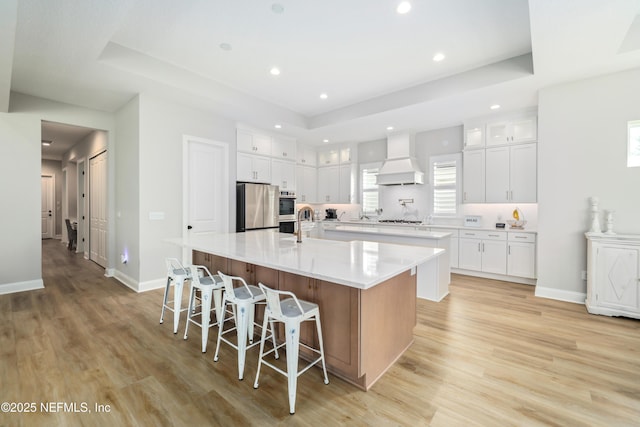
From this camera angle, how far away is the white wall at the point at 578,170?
3.42 metres

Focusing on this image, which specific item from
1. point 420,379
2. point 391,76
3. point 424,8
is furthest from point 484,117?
point 420,379

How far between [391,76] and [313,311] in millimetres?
3577

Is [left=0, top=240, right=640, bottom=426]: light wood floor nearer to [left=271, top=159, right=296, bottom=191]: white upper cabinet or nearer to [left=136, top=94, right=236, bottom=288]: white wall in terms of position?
[left=136, top=94, right=236, bottom=288]: white wall

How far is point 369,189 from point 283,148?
2.31 meters

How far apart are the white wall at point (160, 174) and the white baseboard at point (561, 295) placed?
5.39 meters

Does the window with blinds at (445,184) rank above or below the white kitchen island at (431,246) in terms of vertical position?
above

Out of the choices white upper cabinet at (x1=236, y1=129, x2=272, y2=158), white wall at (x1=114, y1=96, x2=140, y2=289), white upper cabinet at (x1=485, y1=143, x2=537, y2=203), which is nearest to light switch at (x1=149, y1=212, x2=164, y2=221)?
white wall at (x1=114, y1=96, x2=140, y2=289)

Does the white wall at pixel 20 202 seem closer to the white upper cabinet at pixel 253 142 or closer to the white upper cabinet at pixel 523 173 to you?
the white upper cabinet at pixel 253 142

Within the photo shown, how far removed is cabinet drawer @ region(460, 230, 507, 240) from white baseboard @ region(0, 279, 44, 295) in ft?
22.7

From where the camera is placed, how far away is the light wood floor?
69.1 inches

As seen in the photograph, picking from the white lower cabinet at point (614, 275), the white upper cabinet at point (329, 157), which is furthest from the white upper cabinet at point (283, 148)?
the white lower cabinet at point (614, 275)

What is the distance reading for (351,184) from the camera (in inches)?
283

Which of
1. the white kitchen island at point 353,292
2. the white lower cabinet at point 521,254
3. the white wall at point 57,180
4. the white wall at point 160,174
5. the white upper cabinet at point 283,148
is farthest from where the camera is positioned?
the white wall at point 57,180

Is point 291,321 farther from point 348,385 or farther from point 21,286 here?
point 21,286
